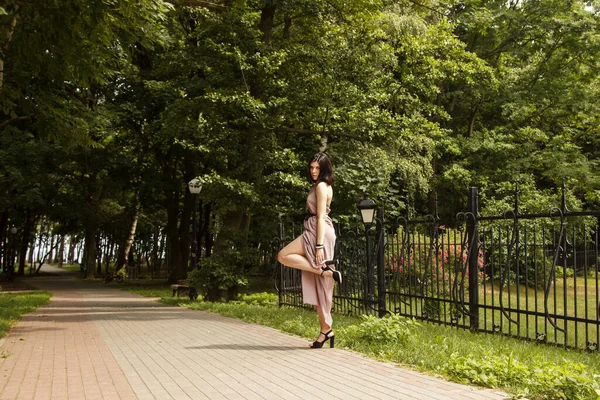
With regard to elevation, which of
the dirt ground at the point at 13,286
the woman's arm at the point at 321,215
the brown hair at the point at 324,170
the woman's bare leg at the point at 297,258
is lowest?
the dirt ground at the point at 13,286

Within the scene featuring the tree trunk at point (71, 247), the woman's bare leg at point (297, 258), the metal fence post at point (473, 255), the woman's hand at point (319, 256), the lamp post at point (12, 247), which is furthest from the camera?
the tree trunk at point (71, 247)

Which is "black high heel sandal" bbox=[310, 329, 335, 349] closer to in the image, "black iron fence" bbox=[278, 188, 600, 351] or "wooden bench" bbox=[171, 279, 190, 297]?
"black iron fence" bbox=[278, 188, 600, 351]

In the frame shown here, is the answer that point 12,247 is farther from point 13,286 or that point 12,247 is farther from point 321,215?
point 321,215

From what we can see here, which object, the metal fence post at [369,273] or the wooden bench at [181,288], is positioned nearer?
the metal fence post at [369,273]

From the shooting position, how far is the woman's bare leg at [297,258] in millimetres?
8055

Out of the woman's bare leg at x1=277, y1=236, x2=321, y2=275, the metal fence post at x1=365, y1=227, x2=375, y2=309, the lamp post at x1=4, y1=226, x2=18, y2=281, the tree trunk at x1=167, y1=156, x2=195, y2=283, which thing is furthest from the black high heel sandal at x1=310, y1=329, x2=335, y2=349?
the lamp post at x1=4, y1=226, x2=18, y2=281

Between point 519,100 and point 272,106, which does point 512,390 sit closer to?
point 272,106

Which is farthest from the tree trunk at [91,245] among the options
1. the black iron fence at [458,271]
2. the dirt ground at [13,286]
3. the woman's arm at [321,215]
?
the woman's arm at [321,215]

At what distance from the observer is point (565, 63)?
92.0 feet

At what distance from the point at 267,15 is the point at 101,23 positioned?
893 centimetres

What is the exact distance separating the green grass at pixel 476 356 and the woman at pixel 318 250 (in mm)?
675

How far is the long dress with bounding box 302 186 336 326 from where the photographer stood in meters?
8.06

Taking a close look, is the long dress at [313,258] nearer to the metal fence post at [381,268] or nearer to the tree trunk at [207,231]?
the metal fence post at [381,268]

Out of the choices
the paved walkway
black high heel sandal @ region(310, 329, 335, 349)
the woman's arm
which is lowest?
the paved walkway
